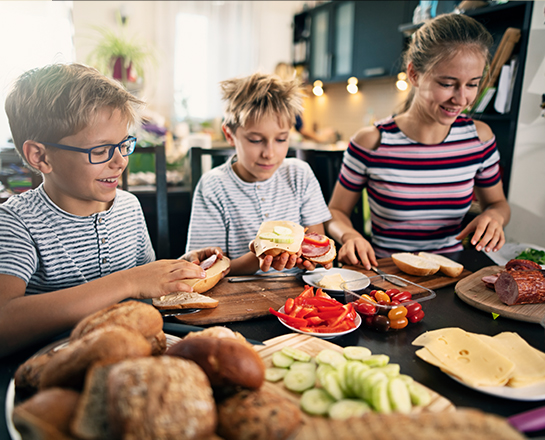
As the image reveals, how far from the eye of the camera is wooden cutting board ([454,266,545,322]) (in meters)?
1.28

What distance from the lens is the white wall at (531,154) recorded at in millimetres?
2904

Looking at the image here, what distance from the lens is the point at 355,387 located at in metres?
0.78

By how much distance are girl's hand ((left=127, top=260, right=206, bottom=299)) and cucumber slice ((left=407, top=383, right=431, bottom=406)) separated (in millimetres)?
670

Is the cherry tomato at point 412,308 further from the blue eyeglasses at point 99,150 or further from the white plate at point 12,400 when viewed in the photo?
the blue eyeglasses at point 99,150

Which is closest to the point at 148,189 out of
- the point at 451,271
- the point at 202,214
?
the point at 202,214

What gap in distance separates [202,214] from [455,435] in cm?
166

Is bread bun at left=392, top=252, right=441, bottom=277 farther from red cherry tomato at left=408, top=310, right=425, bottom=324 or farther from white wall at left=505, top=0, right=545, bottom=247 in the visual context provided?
white wall at left=505, top=0, right=545, bottom=247

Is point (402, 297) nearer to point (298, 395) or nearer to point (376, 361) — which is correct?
point (376, 361)

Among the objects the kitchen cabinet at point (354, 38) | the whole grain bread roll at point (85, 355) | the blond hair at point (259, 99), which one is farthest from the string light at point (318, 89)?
the whole grain bread roll at point (85, 355)

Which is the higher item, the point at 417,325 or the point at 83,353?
the point at 83,353

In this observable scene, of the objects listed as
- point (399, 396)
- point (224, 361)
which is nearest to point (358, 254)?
point (399, 396)

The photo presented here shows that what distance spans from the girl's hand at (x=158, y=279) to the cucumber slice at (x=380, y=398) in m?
0.65

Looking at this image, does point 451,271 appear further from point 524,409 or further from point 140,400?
point 140,400

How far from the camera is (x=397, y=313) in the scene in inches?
46.3
